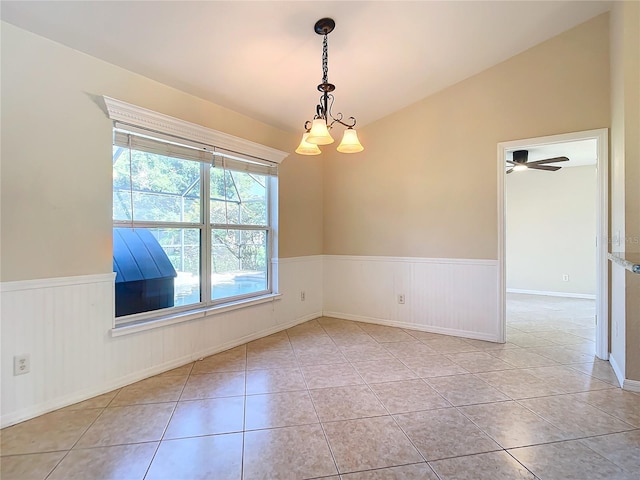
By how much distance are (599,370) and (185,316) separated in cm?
362

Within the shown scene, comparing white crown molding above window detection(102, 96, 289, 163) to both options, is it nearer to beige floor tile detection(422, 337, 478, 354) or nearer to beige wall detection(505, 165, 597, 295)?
beige floor tile detection(422, 337, 478, 354)

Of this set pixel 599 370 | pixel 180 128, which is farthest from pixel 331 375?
pixel 180 128

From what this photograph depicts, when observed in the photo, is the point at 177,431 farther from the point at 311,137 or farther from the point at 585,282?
the point at 585,282

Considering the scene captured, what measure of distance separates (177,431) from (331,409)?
3.12 feet

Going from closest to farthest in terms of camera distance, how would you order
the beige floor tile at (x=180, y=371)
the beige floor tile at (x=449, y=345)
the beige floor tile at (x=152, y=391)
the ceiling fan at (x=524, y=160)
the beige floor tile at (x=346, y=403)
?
the beige floor tile at (x=346, y=403)
the beige floor tile at (x=152, y=391)
the beige floor tile at (x=180, y=371)
the beige floor tile at (x=449, y=345)
the ceiling fan at (x=524, y=160)

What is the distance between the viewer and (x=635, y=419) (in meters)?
2.07

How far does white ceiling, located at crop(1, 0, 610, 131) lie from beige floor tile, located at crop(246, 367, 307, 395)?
99.6 inches

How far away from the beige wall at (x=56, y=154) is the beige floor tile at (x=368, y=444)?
2.00 metres

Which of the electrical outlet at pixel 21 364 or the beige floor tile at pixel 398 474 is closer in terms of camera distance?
the beige floor tile at pixel 398 474

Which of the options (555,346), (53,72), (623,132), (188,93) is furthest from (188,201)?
(555,346)

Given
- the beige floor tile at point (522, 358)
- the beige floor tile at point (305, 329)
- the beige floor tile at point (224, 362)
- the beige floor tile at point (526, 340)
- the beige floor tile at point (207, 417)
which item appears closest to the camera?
the beige floor tile at point (207, 417)

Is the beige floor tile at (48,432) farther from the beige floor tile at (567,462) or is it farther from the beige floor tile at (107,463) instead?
the beige floor tile at (567,462)

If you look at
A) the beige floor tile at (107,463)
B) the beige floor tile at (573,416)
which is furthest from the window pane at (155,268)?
the beige floor tile at (573,416)

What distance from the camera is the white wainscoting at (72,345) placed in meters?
2.04
